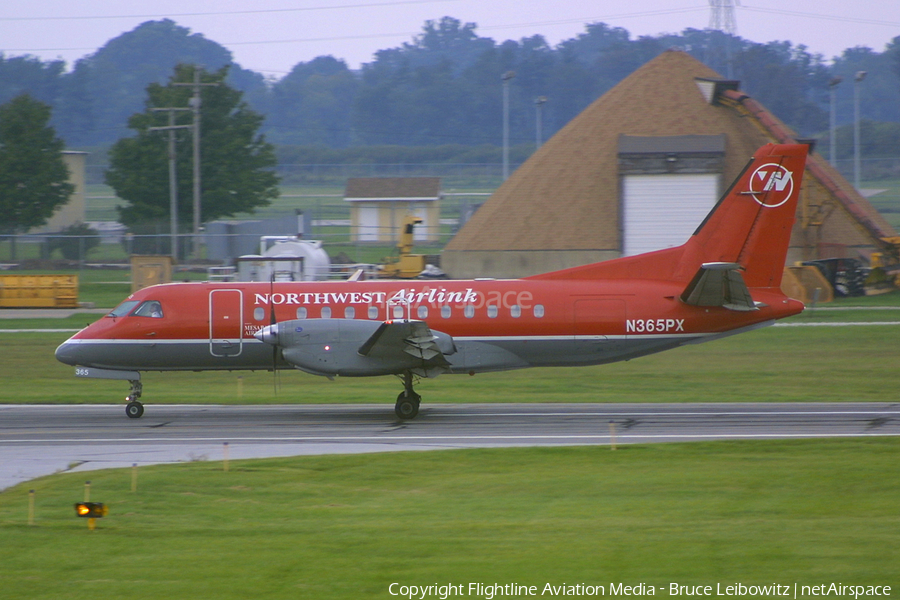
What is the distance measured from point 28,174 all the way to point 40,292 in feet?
73.3

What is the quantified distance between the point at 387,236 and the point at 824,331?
153 feet

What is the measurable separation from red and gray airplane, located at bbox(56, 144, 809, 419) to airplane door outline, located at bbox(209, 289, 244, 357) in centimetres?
2

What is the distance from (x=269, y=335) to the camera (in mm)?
19281

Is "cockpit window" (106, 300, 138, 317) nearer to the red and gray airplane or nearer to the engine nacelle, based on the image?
the red and gray airplane

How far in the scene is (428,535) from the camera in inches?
420

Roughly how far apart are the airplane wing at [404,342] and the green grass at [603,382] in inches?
158

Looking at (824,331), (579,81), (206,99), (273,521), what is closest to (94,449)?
(273,521)

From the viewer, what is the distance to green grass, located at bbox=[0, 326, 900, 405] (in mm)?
23219

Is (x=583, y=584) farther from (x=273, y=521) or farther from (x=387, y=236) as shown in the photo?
(x=387, y=236)

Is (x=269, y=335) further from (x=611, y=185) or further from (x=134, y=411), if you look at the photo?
(x=611, y=185)

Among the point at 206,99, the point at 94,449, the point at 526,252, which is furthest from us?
the point at 206,99

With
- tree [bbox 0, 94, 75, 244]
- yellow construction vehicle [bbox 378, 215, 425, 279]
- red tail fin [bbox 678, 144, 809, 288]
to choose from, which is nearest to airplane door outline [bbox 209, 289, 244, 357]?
red tail fin [bbox 678, 144, 809, 288]

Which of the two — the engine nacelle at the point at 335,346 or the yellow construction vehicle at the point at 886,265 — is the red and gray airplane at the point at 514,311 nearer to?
the engine nacelle at the point at 335,346

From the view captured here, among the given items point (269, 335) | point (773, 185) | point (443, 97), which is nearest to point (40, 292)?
point (269, 335)
